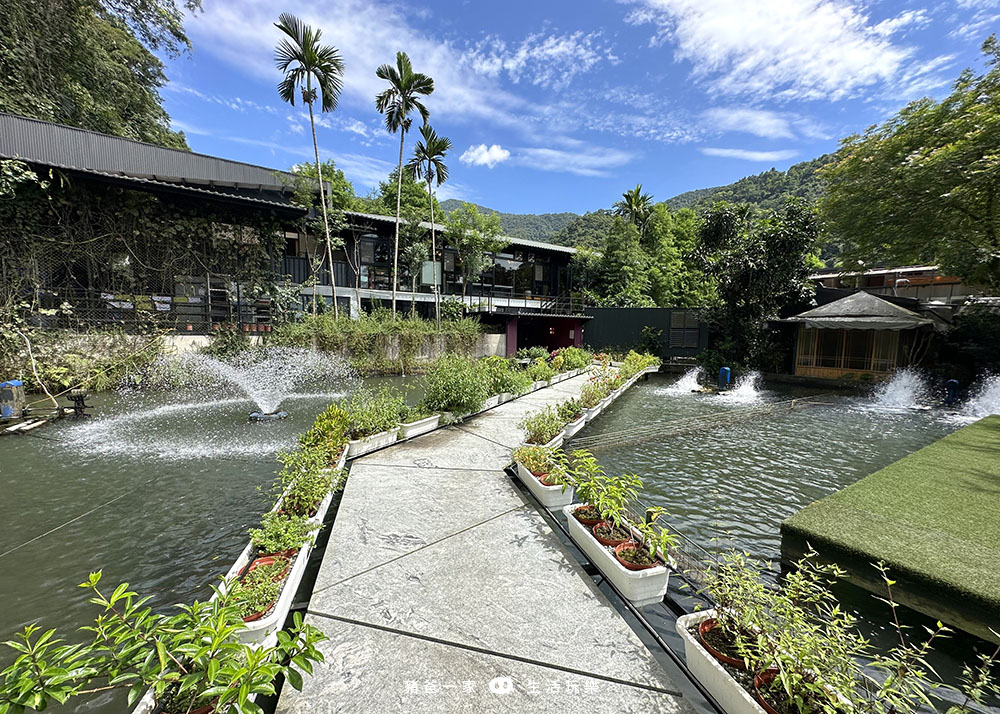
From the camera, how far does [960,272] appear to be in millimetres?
12273

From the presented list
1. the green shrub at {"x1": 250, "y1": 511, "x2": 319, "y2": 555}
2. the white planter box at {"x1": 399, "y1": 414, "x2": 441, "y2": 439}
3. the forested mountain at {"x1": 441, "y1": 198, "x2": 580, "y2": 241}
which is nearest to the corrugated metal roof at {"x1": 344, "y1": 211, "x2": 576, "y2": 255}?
the white planter box at {"x1": 399, "y1": 414, "x2": 441, "y2": 439}

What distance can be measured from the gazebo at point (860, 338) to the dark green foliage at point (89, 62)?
28082 millimetres

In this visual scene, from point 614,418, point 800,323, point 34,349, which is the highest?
point 800,323

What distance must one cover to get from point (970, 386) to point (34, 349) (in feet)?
83.0

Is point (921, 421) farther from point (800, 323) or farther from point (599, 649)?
point (599, 649)

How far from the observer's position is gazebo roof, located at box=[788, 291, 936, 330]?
39.1ft

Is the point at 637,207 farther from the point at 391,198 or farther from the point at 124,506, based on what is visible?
the point at 124,506

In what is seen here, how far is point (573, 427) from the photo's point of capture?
7.57 metres

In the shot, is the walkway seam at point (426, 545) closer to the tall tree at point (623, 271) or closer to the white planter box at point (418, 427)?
the white planter box at point (418, 427)

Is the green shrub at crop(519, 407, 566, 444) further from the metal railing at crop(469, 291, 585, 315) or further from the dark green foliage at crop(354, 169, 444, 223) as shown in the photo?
the dark green foliage at crop(354, 169, 444, 223)

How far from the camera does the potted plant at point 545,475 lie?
14.2ft

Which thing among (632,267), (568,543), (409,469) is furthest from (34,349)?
(632,267)

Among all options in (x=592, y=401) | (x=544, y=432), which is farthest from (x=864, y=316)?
(x=544, y=432)

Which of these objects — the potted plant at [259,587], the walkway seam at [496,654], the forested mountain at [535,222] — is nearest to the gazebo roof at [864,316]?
the walkway seam at [496,654]
